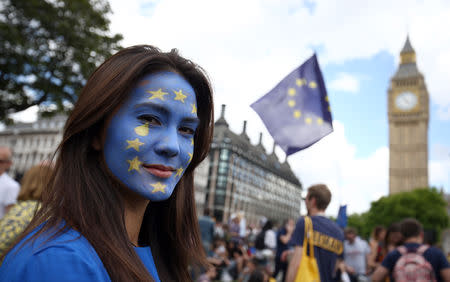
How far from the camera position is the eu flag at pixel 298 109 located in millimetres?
4297

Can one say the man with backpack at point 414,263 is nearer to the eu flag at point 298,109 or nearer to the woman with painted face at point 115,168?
the eu flag at point 298,109

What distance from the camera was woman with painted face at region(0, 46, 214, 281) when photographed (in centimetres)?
111

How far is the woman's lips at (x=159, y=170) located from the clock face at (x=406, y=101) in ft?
336

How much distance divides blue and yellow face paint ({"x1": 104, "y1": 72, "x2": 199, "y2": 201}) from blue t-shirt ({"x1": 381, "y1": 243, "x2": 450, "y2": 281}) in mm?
4160

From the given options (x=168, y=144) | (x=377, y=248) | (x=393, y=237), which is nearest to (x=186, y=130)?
(x=168, y=144)

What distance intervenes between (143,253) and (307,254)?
116 inches

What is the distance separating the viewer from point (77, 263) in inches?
41.1

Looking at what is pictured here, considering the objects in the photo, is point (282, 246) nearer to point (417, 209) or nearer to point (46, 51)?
point (46, 51)

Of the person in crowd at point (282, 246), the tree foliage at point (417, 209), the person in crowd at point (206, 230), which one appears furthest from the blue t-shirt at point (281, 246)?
the tree foliage at point (417, 209)

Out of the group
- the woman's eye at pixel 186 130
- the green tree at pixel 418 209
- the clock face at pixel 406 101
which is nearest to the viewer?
the woman's eye at pixel 186 130

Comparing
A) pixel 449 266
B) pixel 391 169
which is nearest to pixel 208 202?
pixel 391 169

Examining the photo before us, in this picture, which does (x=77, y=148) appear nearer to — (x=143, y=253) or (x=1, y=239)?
(x=143, y=253)

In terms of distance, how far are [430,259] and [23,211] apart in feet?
14.3

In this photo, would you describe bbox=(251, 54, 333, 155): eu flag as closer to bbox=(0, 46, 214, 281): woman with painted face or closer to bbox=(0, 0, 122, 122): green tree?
bbox=(0, 46, 214, 281): woman with painted face
